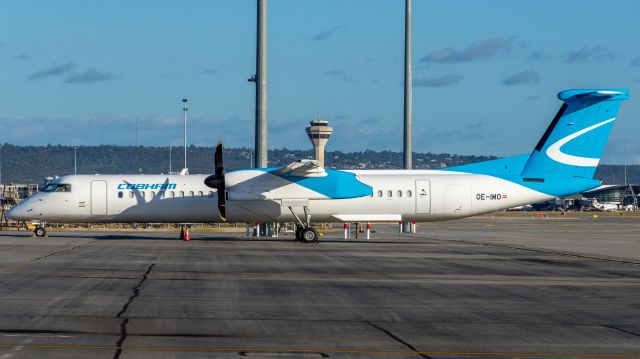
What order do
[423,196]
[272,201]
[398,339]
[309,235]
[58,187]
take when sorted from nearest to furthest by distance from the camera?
[398,339] → [309,235] → [272,201] → [423,196] → [58,187]

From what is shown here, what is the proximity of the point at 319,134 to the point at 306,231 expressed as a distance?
111232 mm

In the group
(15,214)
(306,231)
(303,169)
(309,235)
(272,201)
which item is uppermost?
(303,169)

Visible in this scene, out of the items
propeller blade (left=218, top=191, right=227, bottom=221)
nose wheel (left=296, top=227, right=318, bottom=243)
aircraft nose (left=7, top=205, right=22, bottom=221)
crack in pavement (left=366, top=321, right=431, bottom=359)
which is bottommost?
crack in pavement (left=366, top=321, right=431, bottom=359)

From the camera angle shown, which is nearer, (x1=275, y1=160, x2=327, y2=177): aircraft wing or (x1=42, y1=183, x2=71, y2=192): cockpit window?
(x1=275, y1=160, x2=327, y2=177): aircraft wing

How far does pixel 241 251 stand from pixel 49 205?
13.2 metres

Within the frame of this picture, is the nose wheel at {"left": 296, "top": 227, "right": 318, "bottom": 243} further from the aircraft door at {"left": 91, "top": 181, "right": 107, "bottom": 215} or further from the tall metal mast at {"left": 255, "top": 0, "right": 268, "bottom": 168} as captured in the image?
the aircraft door at {"left": 91, "top": 181, "right": 107, "bottom": 215}

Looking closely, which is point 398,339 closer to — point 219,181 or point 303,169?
point 303,169

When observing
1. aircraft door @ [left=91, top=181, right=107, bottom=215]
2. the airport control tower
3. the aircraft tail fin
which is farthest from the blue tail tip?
the airport control tower

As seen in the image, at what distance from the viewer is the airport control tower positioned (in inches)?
6033

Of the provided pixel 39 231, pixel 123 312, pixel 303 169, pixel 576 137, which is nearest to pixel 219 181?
pixel 303 169

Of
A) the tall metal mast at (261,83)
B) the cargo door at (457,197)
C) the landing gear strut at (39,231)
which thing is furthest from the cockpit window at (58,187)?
the cargo door at (457,197)

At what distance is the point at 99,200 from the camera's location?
4322 cm

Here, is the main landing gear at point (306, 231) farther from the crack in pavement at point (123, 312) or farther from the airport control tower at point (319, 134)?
the airport control tower at point (319, 134)

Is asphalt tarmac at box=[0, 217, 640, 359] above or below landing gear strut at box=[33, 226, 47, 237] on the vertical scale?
below
